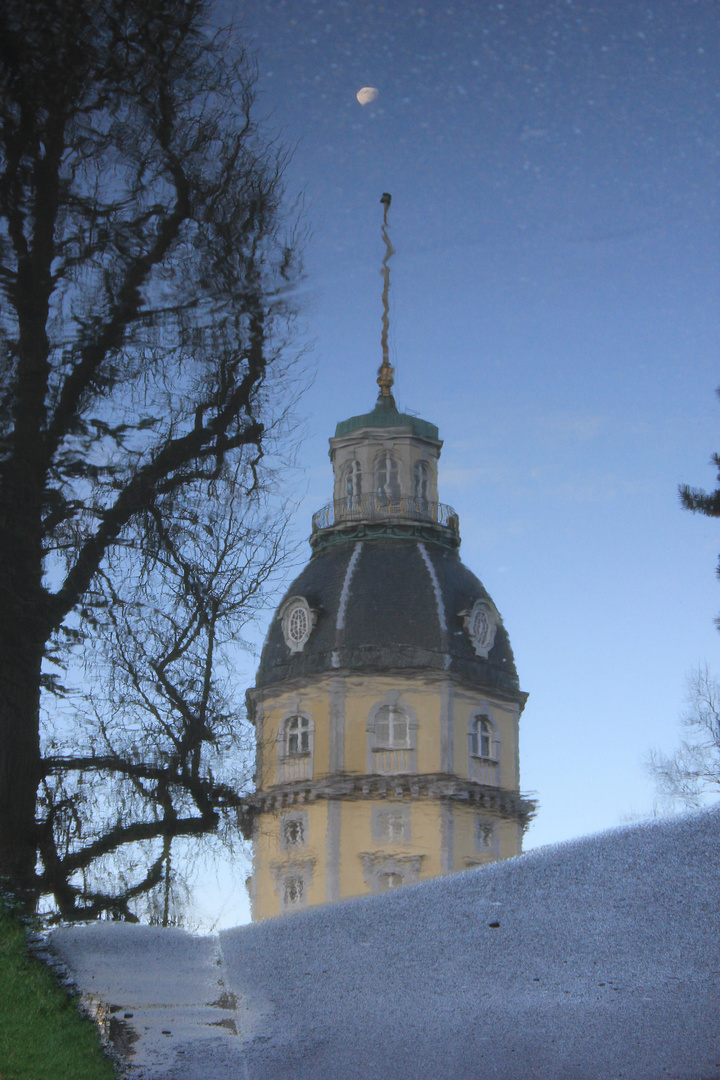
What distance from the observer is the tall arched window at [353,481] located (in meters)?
48.3

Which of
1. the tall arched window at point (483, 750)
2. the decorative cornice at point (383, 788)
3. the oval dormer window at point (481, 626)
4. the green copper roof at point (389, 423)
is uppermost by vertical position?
the green copper roof at point (389, 423)

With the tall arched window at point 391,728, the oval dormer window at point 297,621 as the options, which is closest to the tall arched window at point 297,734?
the tall arched window at point 391,728

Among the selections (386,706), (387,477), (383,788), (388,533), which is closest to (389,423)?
(387,477)

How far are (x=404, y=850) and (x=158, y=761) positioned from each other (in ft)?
113

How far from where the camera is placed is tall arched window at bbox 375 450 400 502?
4803 centimetres

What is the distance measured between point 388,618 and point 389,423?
919cm

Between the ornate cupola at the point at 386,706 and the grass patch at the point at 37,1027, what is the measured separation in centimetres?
3185

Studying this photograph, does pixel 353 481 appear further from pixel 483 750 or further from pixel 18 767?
pixel 18 767

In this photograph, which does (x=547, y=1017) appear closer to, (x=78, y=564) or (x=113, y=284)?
(x=78, y=564)

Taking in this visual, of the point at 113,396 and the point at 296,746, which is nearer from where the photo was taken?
the point at 113,396

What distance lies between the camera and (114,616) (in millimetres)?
7641

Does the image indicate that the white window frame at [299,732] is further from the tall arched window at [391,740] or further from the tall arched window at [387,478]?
the tall arched window at [387,478]

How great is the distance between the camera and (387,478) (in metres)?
48.4

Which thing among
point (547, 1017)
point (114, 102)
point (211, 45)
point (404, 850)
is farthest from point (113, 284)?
point (404, 850)
